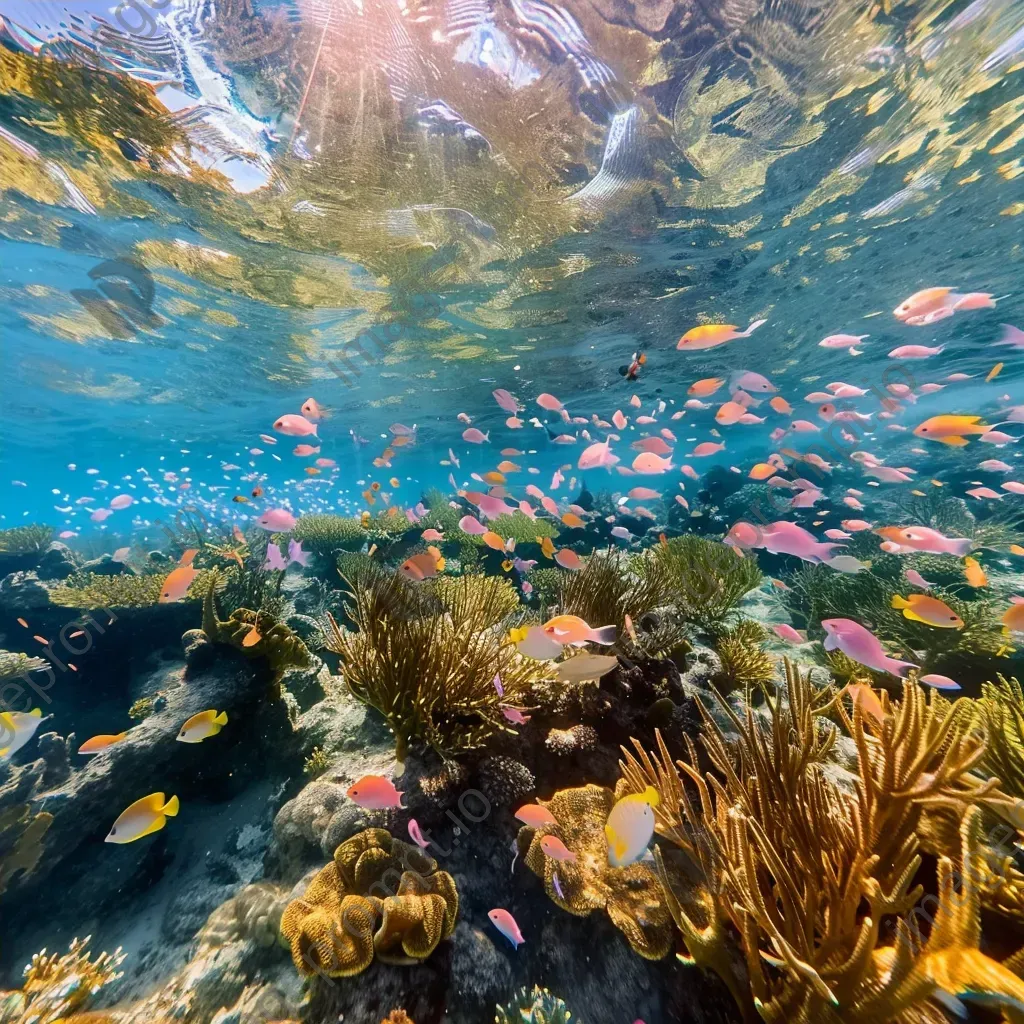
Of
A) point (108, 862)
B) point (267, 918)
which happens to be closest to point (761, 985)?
point (267, 918)

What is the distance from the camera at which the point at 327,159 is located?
8547mm

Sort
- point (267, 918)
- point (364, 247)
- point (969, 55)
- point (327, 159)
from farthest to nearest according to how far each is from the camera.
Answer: point (364, 247) → point (327, 159) → point (969, 55) → point (267, 918)

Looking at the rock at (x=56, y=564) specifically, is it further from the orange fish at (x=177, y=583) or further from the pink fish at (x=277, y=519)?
the orange fish at (x=177, y=583)

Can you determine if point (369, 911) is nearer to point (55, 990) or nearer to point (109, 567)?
point (55, 990)

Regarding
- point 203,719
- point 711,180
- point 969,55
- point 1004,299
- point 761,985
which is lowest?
point 761,985

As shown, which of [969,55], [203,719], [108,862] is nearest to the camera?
[203,719]

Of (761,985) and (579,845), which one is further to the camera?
(579,845)

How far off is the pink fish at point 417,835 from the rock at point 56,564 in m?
13.7

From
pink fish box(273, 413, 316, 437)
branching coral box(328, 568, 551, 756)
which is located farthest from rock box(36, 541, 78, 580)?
branching coral box(328, 568, 551, 756)

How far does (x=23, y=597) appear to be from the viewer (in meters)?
8.37

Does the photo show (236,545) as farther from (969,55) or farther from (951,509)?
(951,509)

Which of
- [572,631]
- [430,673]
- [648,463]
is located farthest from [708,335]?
[430,673]

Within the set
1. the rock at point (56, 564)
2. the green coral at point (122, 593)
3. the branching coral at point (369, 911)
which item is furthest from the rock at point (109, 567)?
the branching coral at point (369, 911)

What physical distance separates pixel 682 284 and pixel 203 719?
1576cm
